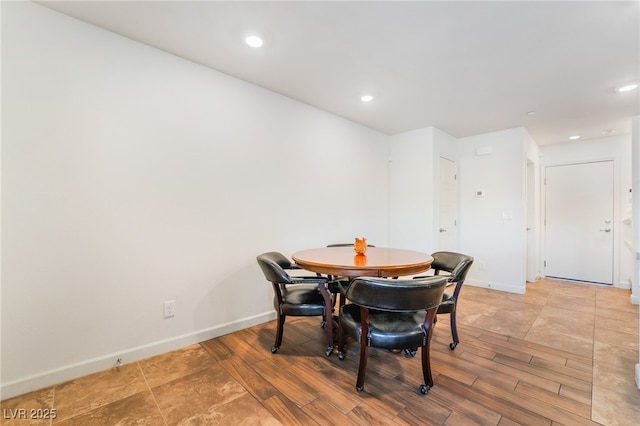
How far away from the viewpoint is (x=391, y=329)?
1724mm

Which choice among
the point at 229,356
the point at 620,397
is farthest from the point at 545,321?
the point at 229,356

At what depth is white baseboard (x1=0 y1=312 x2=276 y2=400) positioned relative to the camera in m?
1.75

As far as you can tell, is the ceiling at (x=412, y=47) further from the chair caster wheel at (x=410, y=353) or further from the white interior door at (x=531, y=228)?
the chair caster wheel at (x=410, y=353)

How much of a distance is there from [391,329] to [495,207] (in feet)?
12.2

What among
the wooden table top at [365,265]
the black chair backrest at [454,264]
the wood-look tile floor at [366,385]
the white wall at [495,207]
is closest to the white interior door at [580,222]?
the white wall at [495,207]

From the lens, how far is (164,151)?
7.61 feet

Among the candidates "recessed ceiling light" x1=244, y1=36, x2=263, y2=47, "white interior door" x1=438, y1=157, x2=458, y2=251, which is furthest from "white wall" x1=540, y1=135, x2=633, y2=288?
"recessed ceiling light" x1=244, y1=36, x2=263, y2=47

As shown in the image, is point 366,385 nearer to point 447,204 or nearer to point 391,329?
point 391,329

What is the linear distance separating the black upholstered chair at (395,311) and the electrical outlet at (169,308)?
59.2 inches

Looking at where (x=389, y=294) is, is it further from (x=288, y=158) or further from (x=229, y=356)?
(x=288, y=158)

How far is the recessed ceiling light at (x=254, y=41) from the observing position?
2133mm

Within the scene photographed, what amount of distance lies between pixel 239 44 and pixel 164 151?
1.07 m

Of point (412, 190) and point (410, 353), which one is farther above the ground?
point (412, 190)

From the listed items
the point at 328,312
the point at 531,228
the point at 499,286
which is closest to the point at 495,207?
the point at 531,228
